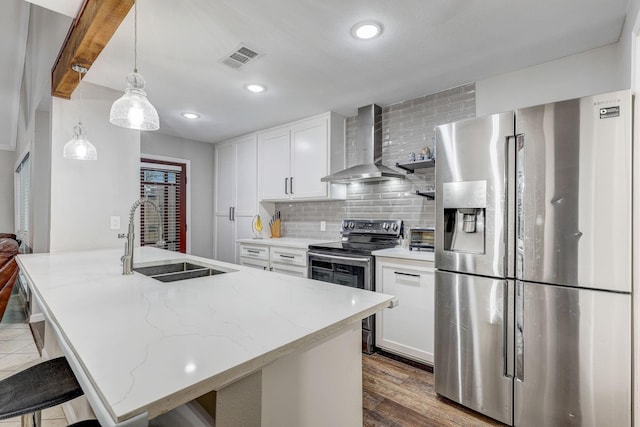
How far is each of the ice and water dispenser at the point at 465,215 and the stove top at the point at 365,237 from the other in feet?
2.70

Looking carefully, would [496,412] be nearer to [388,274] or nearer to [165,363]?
[388,274]

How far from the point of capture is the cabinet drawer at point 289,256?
3293 millimetres

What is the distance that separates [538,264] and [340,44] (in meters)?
1.80

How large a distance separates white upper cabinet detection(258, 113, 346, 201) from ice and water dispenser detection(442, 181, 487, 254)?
5.18ft

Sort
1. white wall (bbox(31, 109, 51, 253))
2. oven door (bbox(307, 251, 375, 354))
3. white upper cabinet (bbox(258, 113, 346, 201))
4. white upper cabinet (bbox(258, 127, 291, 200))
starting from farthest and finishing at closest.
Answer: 1. white upper cabinet (bbox(258, 127, 291, 200))
2. white upper cabinet (bbox(258, 113, 346, 201))
3. white wall (bbox(31, 109, 51, 253))
4. oven door (bbox(307, 251, 375, 354))

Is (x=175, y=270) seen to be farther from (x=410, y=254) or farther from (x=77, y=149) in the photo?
(x=410, y=254)

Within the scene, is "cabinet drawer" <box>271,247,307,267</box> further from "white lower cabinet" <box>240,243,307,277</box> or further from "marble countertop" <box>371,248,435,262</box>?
"marble countertop" <box>371,248,435,262</box>

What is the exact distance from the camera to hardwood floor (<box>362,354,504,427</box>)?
189cm

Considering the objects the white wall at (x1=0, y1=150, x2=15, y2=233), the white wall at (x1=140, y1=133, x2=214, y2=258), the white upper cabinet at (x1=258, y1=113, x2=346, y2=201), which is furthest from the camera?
the white wall at (x1=0, y1=150, x2=15, y2=233)

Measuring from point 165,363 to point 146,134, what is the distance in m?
4.38

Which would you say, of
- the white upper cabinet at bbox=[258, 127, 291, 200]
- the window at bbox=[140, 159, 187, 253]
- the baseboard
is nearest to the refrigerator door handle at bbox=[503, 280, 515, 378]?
the baseboard

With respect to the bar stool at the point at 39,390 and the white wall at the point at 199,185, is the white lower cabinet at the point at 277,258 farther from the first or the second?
the bar stool at the point at 39,390

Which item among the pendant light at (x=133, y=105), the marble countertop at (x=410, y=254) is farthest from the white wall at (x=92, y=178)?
the marble countertop at (x=410, y=254)

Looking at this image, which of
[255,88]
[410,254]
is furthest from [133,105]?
[410,254]
